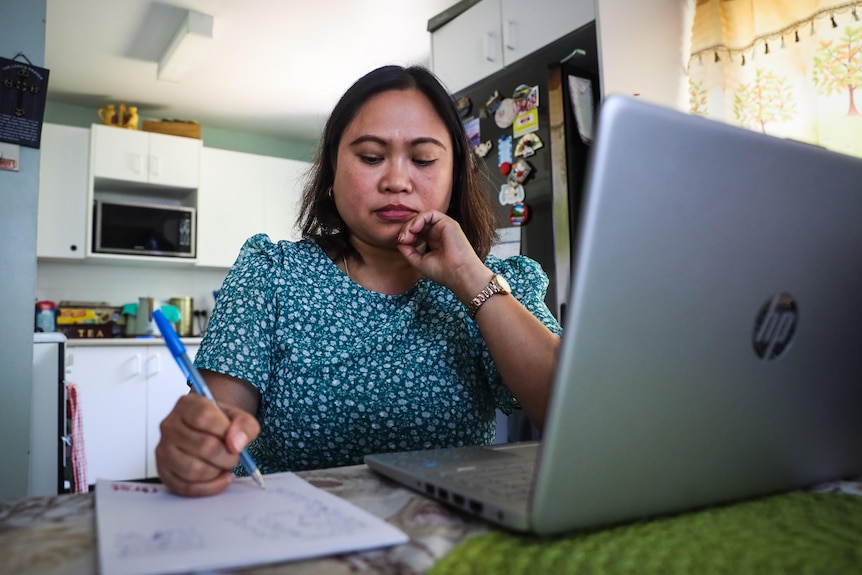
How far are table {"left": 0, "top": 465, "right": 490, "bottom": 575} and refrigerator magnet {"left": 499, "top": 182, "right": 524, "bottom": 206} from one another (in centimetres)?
171

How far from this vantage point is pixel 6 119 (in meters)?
1.73

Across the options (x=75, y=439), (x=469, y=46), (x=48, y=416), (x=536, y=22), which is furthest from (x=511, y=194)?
(x=75, y=439)

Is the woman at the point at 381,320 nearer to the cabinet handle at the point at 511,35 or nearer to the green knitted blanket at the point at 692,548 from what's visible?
the green knitted blanket at the point at 692,548

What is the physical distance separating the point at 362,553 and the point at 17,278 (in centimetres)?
181

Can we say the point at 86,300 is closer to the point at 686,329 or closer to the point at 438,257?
the point at 438,257

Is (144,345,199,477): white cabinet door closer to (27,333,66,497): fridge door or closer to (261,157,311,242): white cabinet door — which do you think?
(261,157,311,242): white cabinet door

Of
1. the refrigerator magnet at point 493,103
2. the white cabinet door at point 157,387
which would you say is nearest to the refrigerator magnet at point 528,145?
the refrigerator magnet at point 493,103

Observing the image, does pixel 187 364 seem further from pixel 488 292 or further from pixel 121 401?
pixel 121 401

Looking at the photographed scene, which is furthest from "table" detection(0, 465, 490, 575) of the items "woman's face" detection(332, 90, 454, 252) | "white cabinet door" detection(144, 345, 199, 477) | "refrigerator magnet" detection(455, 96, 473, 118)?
"white cabinet door" detection(144, 345, 199, 477)

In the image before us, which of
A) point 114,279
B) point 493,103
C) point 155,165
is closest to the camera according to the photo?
point 493,103

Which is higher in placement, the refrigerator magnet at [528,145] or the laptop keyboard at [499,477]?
the refrigerator magnet at [528,145]

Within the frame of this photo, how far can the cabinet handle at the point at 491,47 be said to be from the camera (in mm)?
2422

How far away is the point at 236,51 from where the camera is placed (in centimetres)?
325

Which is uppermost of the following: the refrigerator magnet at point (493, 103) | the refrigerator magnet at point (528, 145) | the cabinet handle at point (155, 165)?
the cabinet handle at point (155, 165)
